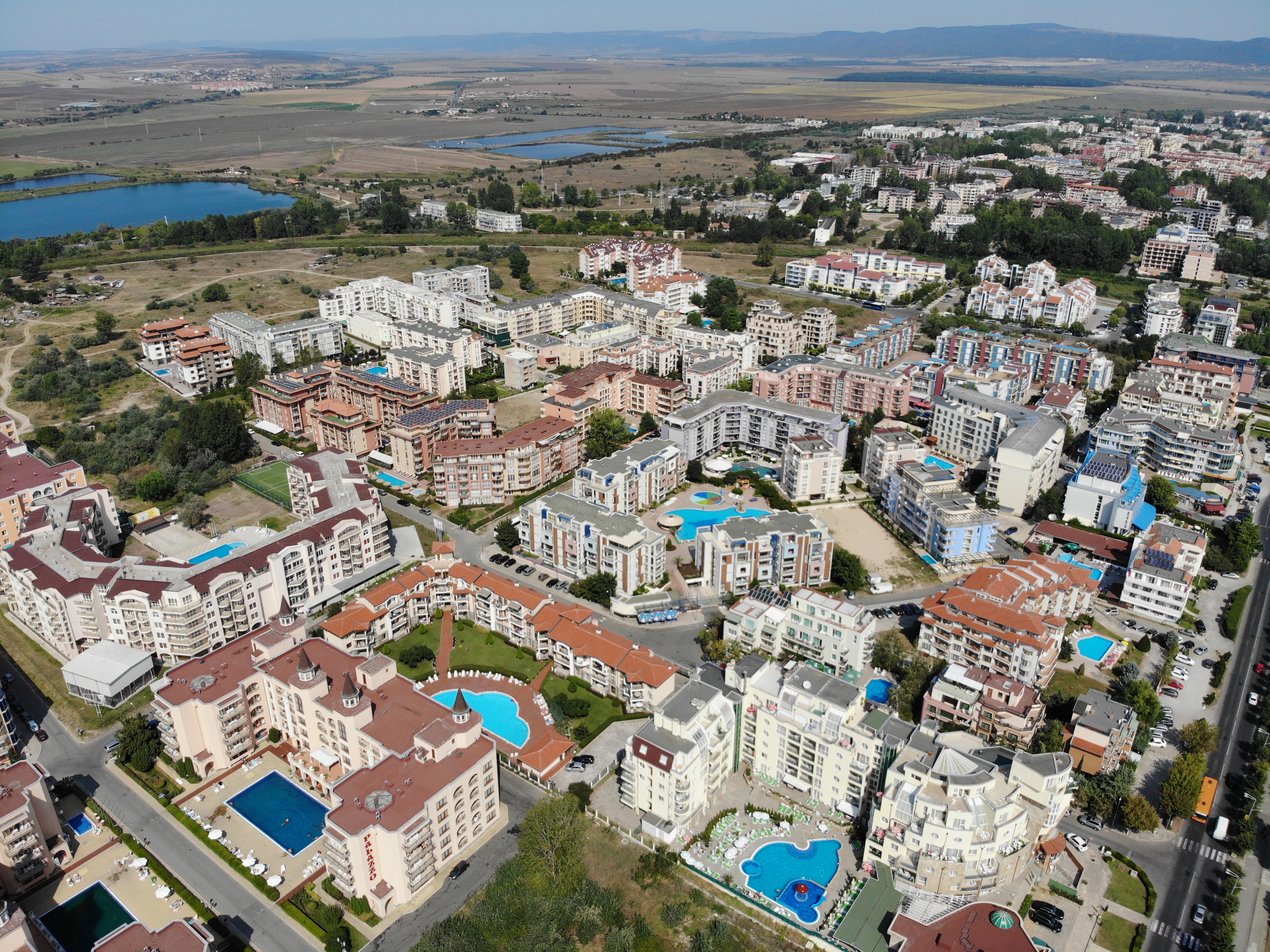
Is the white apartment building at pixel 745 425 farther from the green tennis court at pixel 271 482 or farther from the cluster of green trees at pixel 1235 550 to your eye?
the green tennis court at pixel 271 482

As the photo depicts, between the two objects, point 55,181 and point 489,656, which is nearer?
point 489,656

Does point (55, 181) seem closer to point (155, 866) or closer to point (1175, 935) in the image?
point (155, 866)

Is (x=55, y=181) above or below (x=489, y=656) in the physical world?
above

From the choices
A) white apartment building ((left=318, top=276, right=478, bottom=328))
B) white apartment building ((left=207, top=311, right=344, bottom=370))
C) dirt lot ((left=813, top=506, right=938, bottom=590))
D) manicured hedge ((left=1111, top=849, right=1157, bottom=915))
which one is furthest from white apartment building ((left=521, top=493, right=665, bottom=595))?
white apartment building ((left=318, top=276, right=478, bottom=328))

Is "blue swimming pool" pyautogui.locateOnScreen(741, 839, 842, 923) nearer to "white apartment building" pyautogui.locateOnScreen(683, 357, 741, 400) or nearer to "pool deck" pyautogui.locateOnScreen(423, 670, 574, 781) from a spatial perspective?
"pool deck" pyautogui.locateOnScreen(423, 670, 574, 781)

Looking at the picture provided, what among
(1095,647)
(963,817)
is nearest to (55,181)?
(1095,647)

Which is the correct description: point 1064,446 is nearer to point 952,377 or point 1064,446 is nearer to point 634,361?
point 952,377
